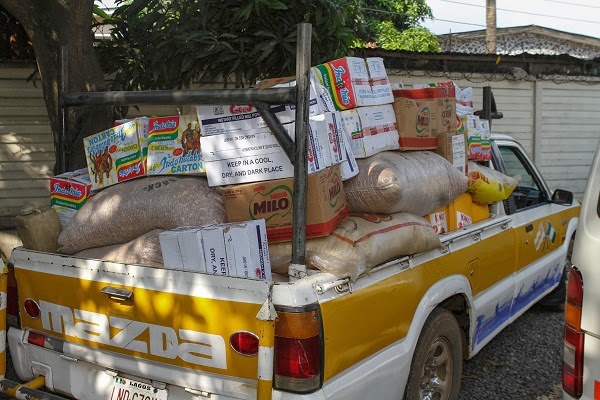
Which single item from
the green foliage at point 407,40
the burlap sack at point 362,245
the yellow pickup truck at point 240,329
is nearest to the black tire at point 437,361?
the yellow pickup truck at point 240,329

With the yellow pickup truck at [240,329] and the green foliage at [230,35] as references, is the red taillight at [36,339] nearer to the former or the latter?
the yellow pickup truck at [240,329]

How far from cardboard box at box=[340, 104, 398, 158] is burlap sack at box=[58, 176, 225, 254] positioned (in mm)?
841

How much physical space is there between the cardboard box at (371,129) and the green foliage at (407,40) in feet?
41.7

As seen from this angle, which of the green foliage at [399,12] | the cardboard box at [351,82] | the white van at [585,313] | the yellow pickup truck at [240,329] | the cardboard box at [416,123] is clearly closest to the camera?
the white van at [585,313]

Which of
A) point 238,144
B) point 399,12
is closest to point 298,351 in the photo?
point 238,144

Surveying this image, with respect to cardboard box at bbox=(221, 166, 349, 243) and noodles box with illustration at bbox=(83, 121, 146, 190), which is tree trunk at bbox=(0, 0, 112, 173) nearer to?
noodles box with illustration at bbox=(83, 121, 146, 190)

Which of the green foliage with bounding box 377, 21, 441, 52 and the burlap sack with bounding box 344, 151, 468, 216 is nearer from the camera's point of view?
the burlap sack with bounding box 344, 151, 468, 216

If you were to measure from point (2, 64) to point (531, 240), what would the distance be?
5.84 meters

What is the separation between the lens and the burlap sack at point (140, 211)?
3053 millimetres

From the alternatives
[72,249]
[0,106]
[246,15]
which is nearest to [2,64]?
[0,106]

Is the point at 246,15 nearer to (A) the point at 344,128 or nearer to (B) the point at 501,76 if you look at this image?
(A) the point at 344,128

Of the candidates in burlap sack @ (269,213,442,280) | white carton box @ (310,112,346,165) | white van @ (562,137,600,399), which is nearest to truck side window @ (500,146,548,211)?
burlap sack @ (269,213,442,280)

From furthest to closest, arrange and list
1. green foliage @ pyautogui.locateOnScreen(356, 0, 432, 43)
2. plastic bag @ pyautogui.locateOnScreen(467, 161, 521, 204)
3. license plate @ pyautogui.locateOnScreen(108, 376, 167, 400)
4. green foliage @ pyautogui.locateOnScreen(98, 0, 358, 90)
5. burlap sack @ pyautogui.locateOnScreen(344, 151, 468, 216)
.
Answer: green foliage @ pyautogui.locateOnScreen(356, 0, 432, 43) → green foliage @ pyautogui.locateOnScreen(98, 0, 358, 90) → plastic bag @ pyautogui.locateOnScreen(467, 161, 521, 204) → burlap sack @ pyautogui.locateOnScreen(344, 151, 468, 216) → license plate @ pyautogui.locateOnScreen(108, 376, 167, 400)

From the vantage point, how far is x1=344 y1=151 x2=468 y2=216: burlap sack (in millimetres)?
3164
